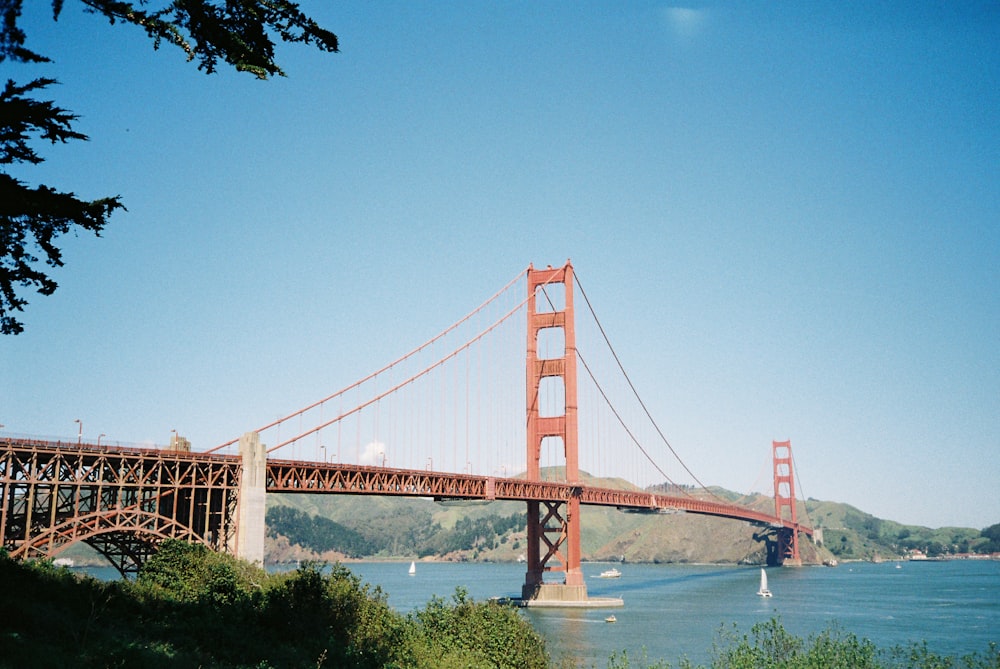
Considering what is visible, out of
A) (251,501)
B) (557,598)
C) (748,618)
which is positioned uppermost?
(251,501)

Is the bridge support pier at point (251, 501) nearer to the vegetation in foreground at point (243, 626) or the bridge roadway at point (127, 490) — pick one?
the bridge roadway at point (127, 490)

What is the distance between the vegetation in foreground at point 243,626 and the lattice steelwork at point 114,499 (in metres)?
4.39

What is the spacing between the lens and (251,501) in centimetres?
4684

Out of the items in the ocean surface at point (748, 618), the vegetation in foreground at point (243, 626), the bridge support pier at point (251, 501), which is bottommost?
the ocean surface at point (748, 618)

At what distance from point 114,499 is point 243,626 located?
19.2 m

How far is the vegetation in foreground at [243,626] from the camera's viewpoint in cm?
1927

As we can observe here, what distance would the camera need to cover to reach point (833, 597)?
320 feet

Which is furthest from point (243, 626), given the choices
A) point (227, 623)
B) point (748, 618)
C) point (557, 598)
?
point (748, 618)

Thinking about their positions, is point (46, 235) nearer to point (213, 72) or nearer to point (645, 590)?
point (213, 72)

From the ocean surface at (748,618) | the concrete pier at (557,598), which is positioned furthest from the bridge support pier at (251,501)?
the concrete pier at (557,598)

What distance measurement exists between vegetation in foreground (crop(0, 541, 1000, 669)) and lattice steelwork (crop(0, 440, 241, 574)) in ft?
14.4

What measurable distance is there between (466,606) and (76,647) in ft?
57.2

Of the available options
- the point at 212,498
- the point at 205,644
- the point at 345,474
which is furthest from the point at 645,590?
the point at 205,644

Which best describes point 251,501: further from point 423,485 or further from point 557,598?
point 557,598
